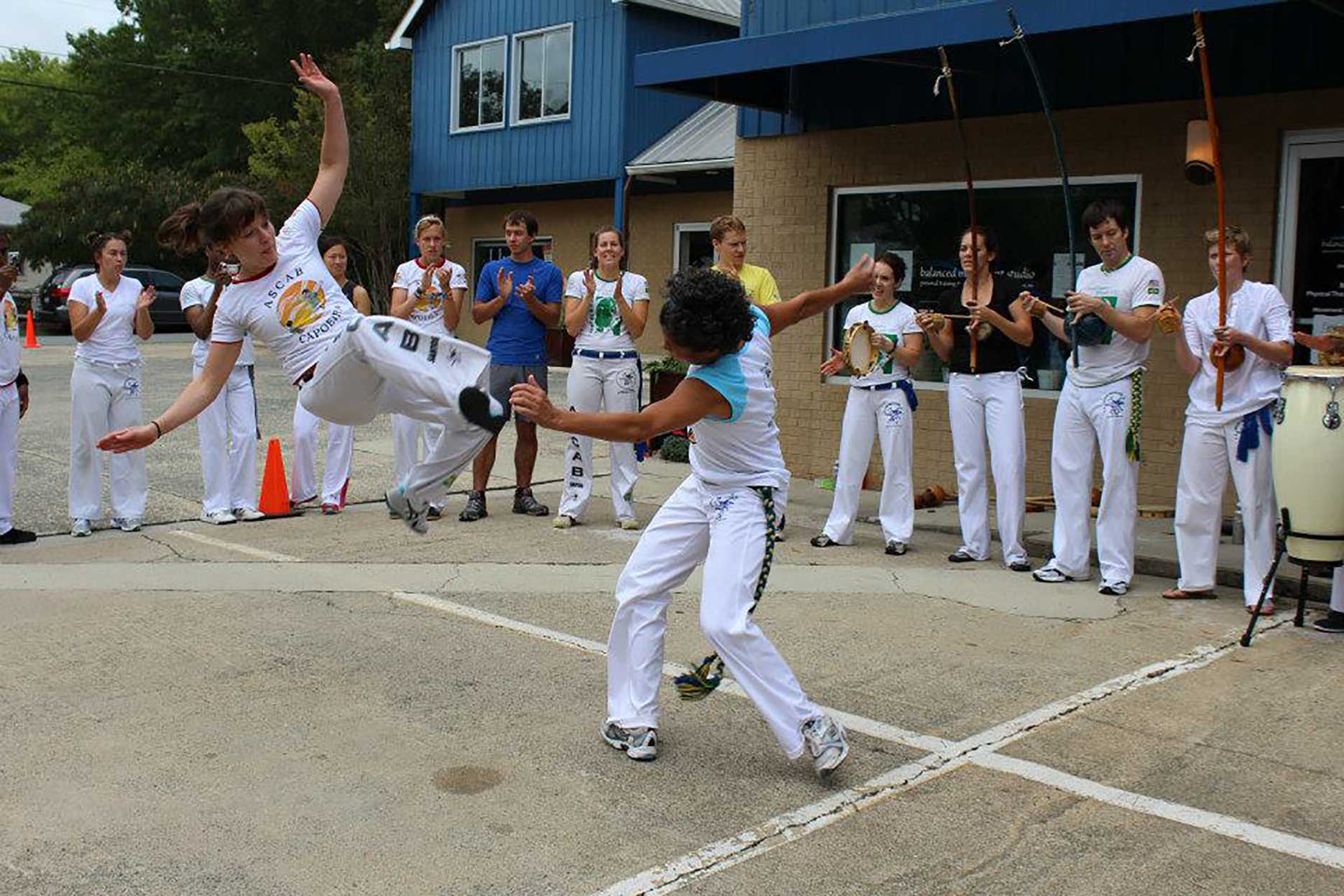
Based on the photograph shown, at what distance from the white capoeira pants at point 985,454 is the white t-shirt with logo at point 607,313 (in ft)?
7.93

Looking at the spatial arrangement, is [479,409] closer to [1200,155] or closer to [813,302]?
[813,302]

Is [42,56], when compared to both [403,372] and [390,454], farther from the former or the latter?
[403,372]

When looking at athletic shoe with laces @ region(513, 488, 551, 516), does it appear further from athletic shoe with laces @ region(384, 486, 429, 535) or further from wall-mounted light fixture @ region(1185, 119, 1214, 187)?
wall-mounted light fixture @ region(1185, 119, 1214, 187)

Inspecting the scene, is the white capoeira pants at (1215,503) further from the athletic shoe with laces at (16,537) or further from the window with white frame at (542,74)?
the window with white frame at (542,74)

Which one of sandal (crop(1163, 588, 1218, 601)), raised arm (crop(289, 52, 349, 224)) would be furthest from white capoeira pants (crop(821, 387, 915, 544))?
raised arm (crop(289, 52, 349, 224))

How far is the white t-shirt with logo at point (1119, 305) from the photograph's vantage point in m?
7.71

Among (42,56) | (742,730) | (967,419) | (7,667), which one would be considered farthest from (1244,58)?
(42,56)

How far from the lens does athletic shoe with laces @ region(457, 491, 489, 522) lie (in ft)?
32.7

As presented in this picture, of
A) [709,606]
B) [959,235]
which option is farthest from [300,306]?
[959,235]

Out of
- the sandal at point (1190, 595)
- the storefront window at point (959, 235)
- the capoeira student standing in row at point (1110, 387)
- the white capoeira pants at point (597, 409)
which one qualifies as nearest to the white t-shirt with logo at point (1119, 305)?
the capoeira student standing in row at point (1110, 387)

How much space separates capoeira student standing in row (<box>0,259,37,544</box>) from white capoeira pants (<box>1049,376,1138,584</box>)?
6894mm

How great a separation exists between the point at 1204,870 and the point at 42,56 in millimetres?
72628

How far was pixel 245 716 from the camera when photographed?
5.33 meters

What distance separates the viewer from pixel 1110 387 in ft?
25.7
